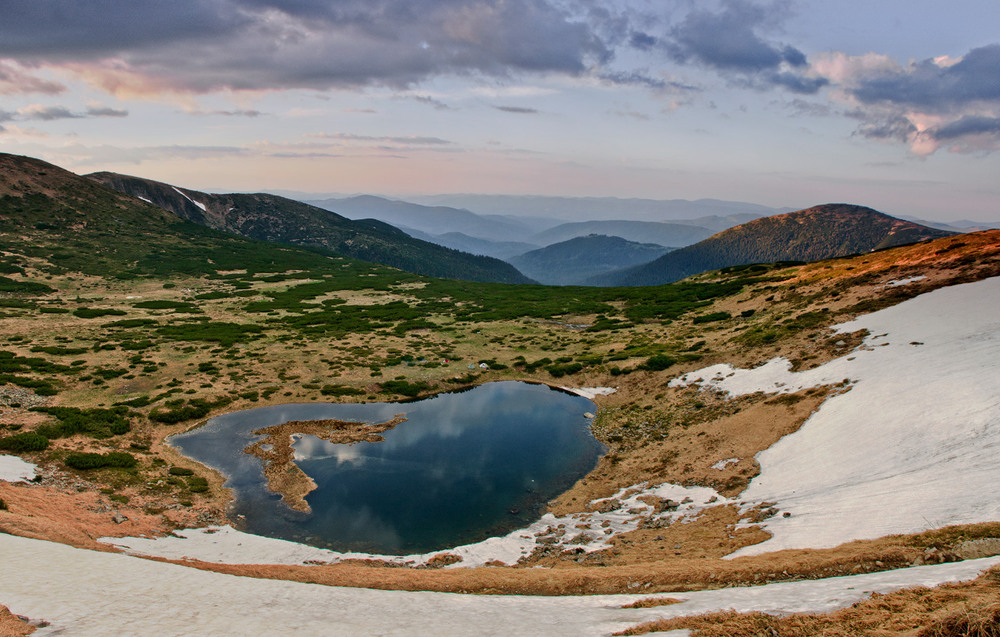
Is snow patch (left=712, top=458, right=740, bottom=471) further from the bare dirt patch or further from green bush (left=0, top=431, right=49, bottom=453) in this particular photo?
green bush (left=0, top=431, right=49, bottom=453)

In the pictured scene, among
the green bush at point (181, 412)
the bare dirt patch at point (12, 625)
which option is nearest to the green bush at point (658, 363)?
the green bush at point (181, 412)

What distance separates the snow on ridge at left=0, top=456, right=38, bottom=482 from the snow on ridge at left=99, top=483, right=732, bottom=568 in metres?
9.64

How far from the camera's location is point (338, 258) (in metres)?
170

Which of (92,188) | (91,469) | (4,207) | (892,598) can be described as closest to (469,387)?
(91,469)

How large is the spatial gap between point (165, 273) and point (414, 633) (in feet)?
414

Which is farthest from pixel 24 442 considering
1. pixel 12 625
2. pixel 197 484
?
pixel 12 625

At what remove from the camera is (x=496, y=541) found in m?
23.6

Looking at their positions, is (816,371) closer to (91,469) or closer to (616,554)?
(616,554)

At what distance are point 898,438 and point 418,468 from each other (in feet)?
87.6

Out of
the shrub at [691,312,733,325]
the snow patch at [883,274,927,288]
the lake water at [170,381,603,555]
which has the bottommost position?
the lake water at [170,381,603,555]

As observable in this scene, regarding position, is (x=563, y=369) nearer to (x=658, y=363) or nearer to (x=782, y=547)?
(x=658, y=363)

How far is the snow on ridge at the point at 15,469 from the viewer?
2443 cm

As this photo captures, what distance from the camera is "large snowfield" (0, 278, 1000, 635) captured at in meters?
12.6

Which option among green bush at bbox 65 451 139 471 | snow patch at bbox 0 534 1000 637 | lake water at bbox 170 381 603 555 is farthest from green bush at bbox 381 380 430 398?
snow patch at bbox 0 534 1000 637
